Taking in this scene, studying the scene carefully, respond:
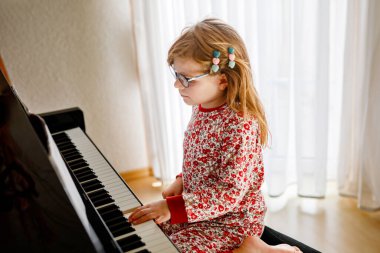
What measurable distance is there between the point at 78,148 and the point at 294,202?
155 cm

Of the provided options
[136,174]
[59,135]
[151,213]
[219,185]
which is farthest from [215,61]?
[136,174]

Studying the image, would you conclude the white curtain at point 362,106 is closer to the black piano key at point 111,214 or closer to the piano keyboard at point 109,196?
the piano keyboard at point 109,196

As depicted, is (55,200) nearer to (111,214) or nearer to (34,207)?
(34,207)

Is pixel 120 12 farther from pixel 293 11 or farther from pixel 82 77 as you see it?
pixel 293 11

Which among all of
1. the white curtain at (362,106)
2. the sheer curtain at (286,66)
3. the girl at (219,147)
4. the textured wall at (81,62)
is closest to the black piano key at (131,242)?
the girl at (219,147)

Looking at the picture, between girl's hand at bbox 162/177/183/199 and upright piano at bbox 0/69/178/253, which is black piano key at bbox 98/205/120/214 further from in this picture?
girl's hand at bbox 162/177/183/199

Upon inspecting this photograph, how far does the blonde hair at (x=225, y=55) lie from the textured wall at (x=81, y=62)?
1574mm

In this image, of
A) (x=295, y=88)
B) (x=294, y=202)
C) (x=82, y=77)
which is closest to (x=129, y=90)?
(x=82, y=77)

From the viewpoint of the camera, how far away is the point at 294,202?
8.13ft

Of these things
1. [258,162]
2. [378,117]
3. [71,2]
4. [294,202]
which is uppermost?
[71,2]

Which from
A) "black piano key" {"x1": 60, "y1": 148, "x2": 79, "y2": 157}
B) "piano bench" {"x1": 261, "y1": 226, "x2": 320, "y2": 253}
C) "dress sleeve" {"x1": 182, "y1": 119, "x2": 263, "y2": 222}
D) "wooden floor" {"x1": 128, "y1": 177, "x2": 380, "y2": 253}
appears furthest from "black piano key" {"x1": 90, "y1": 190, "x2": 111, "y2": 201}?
"wooden floor" {"x1": 128, "y1": 177, "x2": 380, "y2": 253}

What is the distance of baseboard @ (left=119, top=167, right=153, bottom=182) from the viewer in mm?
3041

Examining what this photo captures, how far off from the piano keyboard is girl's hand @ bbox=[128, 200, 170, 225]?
0.06 feet

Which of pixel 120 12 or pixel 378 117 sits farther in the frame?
pixel 120 12
